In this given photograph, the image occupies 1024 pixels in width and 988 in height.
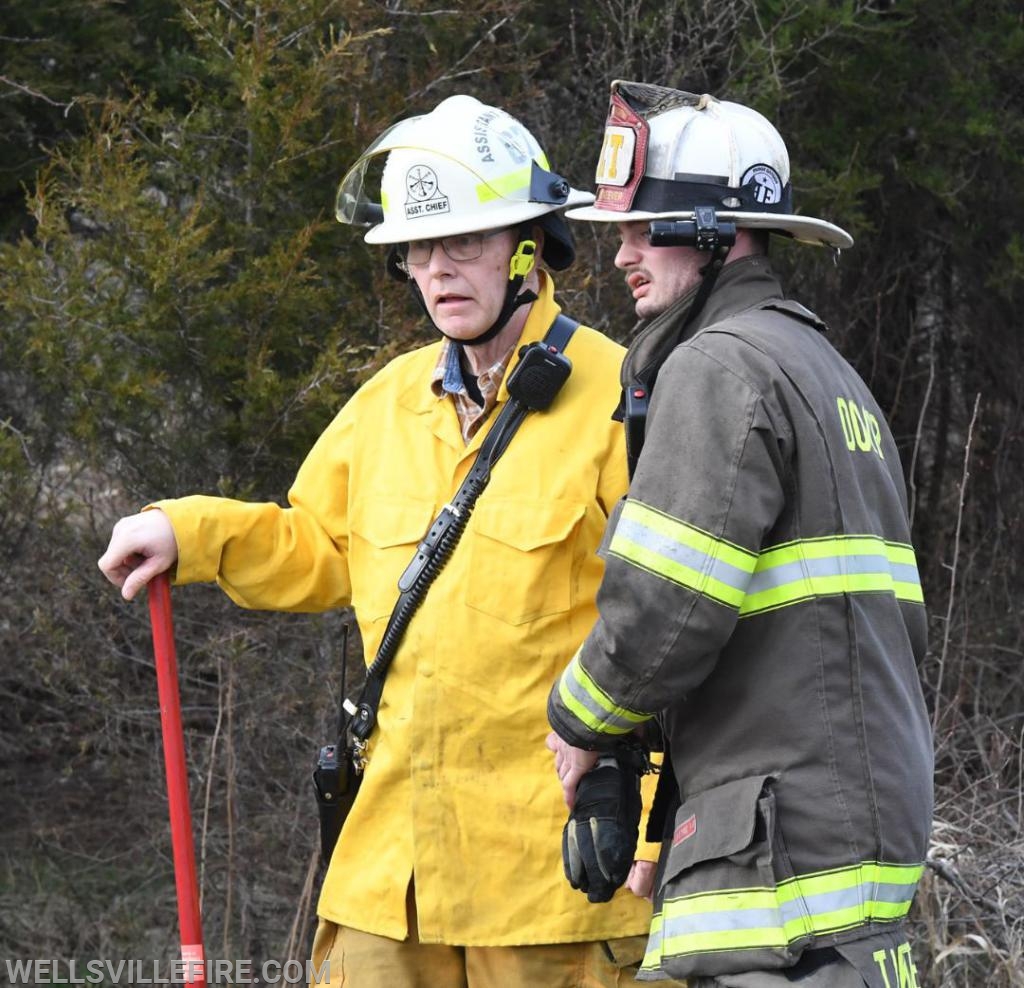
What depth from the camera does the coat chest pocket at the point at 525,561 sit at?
3090 mm

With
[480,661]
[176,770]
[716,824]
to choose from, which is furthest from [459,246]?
[716,824]

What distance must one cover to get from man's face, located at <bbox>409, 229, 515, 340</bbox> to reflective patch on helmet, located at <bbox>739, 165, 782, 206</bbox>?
2.33 feet

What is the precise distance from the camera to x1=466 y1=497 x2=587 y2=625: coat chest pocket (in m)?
3.09

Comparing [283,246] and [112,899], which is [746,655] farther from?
[112,899]

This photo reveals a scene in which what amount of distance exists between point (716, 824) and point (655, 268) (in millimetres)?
1015

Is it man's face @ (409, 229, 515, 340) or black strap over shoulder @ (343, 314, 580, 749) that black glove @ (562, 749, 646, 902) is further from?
man's face @ (409, 229, 515, 340)

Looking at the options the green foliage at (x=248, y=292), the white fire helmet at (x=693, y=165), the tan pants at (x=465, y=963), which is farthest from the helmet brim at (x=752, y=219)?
the green foliage at (x=248, y=292)

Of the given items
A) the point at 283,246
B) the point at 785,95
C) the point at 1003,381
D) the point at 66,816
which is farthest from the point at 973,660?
the point at 66,816

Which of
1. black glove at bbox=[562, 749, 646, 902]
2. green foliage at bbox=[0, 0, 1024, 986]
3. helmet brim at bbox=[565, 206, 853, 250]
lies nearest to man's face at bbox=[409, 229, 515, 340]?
helmet brim at bbox=[565, 206, 853, 250]

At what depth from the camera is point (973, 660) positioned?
6930mm

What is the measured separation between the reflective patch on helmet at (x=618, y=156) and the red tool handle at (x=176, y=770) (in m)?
1.34

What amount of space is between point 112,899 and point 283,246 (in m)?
2.88

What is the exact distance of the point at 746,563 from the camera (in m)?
2.46

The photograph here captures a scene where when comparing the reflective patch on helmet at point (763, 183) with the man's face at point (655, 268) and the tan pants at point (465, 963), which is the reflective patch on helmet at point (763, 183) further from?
the tan pants at point (465, 963)
